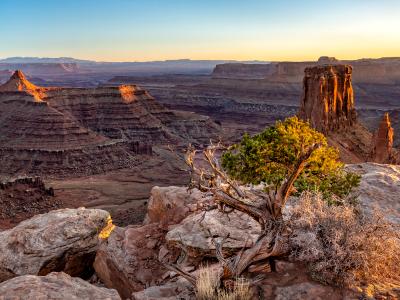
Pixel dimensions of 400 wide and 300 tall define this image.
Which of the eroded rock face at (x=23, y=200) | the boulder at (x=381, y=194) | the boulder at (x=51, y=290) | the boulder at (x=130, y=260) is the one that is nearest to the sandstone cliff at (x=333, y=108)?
the boulder at (x=381, y=194)

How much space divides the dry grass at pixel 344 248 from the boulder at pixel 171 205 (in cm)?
651

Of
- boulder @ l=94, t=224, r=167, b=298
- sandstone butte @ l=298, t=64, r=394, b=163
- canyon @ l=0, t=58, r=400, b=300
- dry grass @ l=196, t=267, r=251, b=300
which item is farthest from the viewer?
sandstone butte @ l=298, t=64, r=394, b=163

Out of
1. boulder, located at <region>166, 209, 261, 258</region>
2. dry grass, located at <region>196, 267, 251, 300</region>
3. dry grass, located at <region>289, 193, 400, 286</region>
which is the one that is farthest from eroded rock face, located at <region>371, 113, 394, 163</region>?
dry grass, located at <region>196, 267, 251, 300</region>

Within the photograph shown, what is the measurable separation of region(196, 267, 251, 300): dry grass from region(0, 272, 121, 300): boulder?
2.17 metres

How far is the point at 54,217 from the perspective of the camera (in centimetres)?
1955

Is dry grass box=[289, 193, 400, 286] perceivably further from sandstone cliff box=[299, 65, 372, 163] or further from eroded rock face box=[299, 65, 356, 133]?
eroded rock face box=[299, 65, 356, 133]

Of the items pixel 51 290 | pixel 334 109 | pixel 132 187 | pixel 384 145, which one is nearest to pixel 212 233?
pixel 51 290

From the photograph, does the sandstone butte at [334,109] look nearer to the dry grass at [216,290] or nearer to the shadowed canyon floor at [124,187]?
the shadowed canyon floor at [124,187]

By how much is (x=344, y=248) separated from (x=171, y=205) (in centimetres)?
942

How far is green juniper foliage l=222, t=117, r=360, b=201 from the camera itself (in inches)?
555

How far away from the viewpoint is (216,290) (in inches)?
397

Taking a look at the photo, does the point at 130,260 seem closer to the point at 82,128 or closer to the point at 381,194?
the point at 381,194

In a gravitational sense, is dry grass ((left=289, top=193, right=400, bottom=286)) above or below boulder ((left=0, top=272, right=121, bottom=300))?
above

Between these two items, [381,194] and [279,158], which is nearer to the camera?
[279,158]
